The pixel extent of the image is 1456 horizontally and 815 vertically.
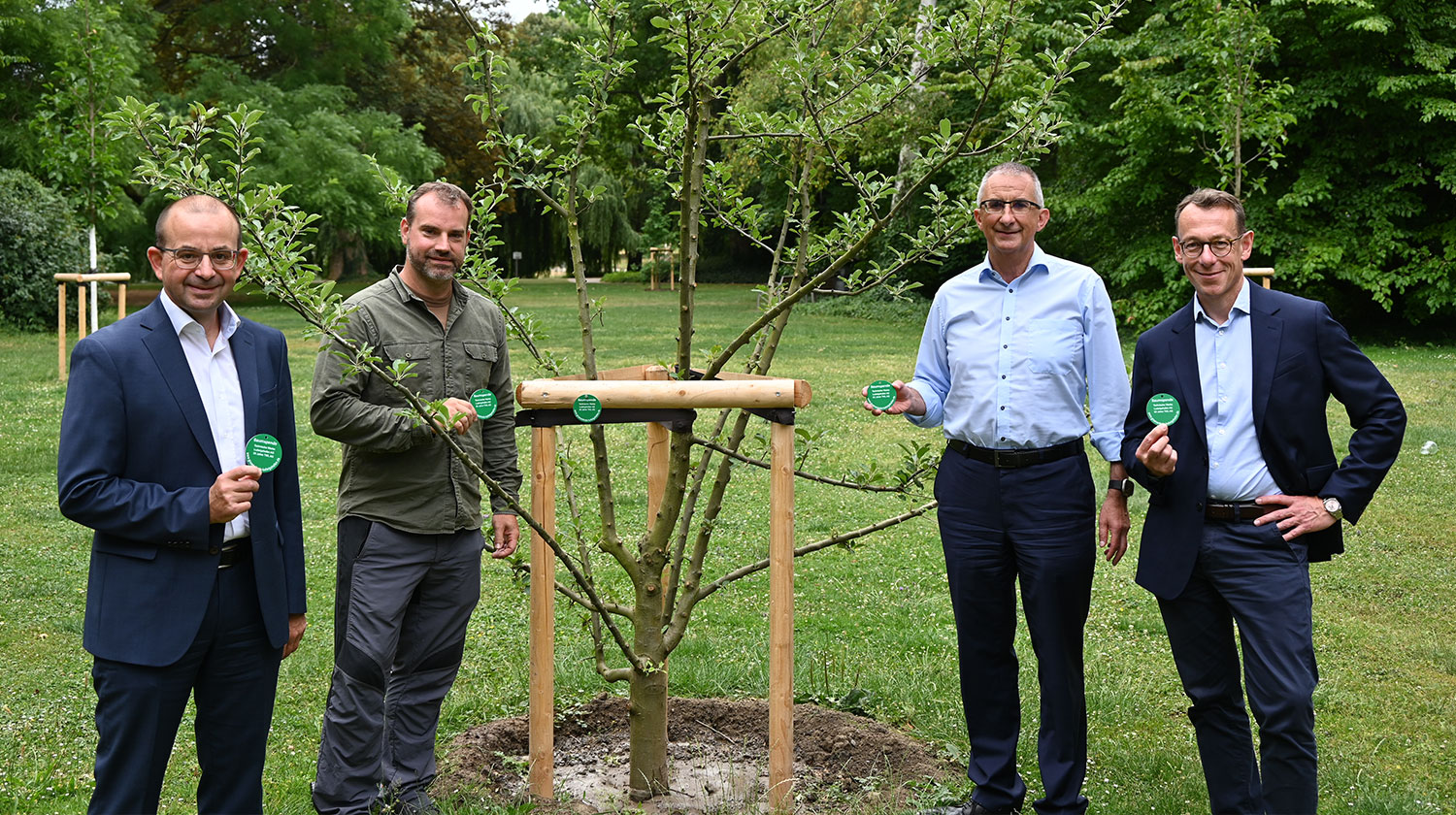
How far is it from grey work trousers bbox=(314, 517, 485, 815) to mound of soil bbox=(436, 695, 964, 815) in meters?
0.29

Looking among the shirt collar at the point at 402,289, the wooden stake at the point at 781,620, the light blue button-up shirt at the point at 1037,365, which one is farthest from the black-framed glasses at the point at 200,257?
the light blue button-up shirt at the point at 1037,365

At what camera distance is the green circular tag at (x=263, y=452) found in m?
3.20

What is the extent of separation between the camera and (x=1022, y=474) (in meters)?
4.29

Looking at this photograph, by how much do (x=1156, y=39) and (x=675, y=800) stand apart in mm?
23581

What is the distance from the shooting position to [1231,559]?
3.96 metres

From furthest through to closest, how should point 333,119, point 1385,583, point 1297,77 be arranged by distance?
point 333,119, point 1297,77, point 1385,583

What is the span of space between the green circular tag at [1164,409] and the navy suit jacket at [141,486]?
2.74 meters

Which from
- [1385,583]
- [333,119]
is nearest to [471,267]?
[1385,583]

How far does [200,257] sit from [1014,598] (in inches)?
115

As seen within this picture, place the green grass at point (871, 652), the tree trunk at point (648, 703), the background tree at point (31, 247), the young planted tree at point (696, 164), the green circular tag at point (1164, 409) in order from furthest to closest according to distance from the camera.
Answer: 1. the background tree at point (31, 247)
2. the green grass at point (871, 652)
3. the tree trunk at point (648, 703)
4. the green circular tag at point (1164, 409)
5. the young planted tree at point (696, 164)

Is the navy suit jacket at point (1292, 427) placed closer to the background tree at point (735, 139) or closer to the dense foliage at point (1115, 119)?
the background tree at point (735, 139)

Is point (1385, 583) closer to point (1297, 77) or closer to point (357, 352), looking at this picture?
point (357, 352)

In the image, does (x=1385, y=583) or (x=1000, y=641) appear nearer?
(x=1000, y=641)

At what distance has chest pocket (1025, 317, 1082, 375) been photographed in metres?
4.33
